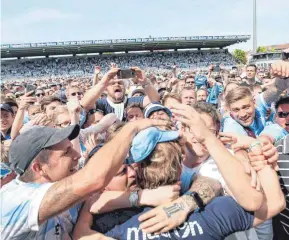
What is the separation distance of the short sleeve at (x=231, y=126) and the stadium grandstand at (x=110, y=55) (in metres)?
45.1

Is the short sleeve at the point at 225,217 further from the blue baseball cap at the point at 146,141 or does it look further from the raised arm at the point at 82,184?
the raised arm at the point at 82,184

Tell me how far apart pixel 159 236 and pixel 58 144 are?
64 cm

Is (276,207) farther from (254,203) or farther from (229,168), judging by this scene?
(229,168)

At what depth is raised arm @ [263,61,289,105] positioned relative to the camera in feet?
8.75

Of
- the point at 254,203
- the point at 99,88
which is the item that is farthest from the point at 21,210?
the point at 99,88

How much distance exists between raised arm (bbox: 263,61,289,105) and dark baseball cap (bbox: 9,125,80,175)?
5.56 feet

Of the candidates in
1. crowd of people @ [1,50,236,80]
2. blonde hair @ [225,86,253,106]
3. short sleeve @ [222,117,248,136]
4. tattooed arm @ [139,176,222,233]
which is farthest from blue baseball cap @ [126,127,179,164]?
crowd of people @ [1,50,236,80]

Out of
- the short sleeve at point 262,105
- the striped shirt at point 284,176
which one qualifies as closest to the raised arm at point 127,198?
the striped shirt at point 284,176

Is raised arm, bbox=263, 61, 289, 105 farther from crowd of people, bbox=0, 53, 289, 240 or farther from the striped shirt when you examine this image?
crowd of people, bbox=0, 53, 289, 240

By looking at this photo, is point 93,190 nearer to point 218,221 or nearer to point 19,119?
point 218,221

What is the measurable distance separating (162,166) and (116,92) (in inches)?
126

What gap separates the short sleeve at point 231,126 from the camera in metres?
3.39

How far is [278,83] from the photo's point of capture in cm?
379

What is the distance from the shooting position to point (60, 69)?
4938 centimetres
